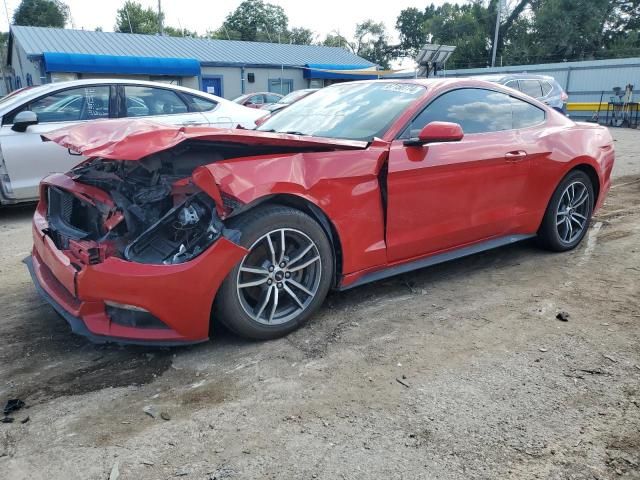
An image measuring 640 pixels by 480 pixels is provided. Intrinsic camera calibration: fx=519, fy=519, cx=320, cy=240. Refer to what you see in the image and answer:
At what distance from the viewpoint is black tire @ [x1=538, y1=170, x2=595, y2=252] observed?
180 inches

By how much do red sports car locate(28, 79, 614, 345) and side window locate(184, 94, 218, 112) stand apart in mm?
2921

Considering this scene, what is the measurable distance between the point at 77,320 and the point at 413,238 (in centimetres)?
217

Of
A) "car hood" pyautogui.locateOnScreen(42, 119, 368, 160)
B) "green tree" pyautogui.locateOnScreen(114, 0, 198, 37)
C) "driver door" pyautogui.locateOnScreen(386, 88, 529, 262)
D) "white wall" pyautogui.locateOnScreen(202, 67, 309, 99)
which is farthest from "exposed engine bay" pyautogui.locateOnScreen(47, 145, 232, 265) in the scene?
"green tree" pyautogui.locateOnScreen(114, 0, 198, 37)

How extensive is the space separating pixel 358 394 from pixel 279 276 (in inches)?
33.6

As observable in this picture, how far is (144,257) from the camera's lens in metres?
2.78

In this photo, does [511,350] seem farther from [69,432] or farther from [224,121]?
[224,121]

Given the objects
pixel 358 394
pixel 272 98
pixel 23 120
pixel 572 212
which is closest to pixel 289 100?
pixel 23 120

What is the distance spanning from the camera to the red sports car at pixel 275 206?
2.76 metres

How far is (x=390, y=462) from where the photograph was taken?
2.13 meters

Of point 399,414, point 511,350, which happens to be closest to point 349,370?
point 399,414

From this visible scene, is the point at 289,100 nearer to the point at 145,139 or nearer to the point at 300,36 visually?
the point at 145,139

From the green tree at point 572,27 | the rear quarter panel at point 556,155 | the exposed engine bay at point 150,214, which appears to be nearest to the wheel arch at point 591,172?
the rear quarter panel at point 556,155

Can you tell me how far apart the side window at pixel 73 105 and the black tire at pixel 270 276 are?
4.31m

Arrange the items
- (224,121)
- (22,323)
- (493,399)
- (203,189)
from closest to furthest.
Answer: (493,399), (203,189), (22,323), (224,121)
